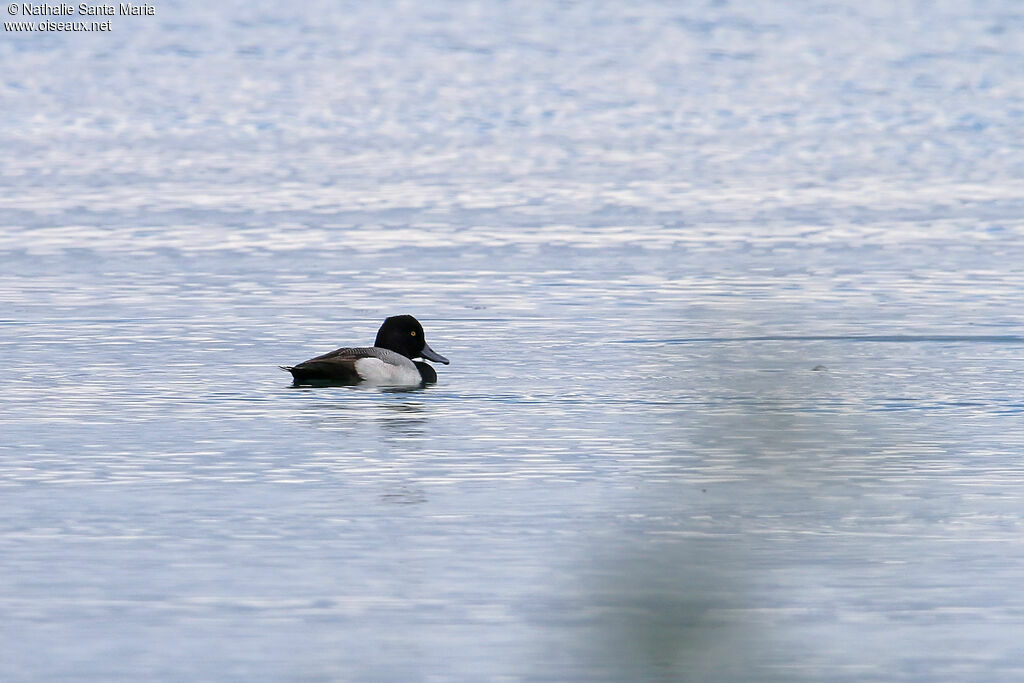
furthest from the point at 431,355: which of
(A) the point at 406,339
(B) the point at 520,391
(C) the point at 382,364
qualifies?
(B) the point at 520,391

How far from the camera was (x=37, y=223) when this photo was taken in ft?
69.7

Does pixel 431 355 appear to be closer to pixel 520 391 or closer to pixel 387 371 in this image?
pixel 387 371

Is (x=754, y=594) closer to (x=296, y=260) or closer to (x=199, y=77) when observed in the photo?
(x=296, y=260)

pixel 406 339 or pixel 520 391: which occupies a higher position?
pixel 406 339

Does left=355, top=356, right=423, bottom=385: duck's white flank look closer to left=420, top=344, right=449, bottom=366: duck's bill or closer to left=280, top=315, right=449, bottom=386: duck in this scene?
left=280, top=315, right=449, bottom=386: duck

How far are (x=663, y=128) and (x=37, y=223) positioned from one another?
1227 centimetres

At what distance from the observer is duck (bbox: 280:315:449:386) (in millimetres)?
13117

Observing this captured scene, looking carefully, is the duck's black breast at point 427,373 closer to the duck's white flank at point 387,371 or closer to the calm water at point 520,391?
the duck's white flank at point 387,371

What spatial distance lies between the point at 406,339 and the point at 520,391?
1.30m

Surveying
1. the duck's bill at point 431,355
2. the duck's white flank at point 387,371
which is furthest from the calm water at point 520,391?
the duck's white flank at point 387,371

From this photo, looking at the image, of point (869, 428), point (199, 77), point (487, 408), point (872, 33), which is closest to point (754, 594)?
point (869, 428)

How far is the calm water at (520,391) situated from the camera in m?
3.46

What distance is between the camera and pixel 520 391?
12.7 m

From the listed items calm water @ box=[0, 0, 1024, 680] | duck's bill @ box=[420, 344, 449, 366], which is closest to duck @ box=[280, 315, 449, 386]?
duck's bill @ box=[420, 344, 449, 366]
